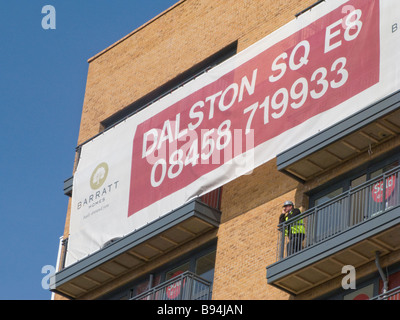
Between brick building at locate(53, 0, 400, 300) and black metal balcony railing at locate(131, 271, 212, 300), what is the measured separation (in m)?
0.04

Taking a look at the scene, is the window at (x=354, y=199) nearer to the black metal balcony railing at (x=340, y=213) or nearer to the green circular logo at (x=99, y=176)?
the black metal balcony railing at (x=340, y=213)

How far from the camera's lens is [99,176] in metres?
36.2

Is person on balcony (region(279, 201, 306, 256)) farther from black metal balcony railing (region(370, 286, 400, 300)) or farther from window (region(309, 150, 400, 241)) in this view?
black metal balcony railing (region(370, 286, 400, 300))

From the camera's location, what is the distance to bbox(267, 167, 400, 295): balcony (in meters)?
26.8

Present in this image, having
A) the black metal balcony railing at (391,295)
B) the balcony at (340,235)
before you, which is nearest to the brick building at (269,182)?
the balcony at (340,235)

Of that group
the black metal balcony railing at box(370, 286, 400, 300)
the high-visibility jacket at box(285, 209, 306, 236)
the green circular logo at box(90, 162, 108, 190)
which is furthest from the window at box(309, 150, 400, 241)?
the green circular logo at box(90, 162, 108, 190)

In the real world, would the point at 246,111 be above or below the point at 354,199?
above

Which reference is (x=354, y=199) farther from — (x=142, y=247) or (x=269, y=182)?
(x=142, y=247)

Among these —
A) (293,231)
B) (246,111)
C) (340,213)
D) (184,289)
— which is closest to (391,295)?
(340,213)

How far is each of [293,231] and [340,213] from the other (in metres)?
1.25

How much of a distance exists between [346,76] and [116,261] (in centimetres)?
918

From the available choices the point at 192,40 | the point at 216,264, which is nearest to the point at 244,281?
the point at 216,264
